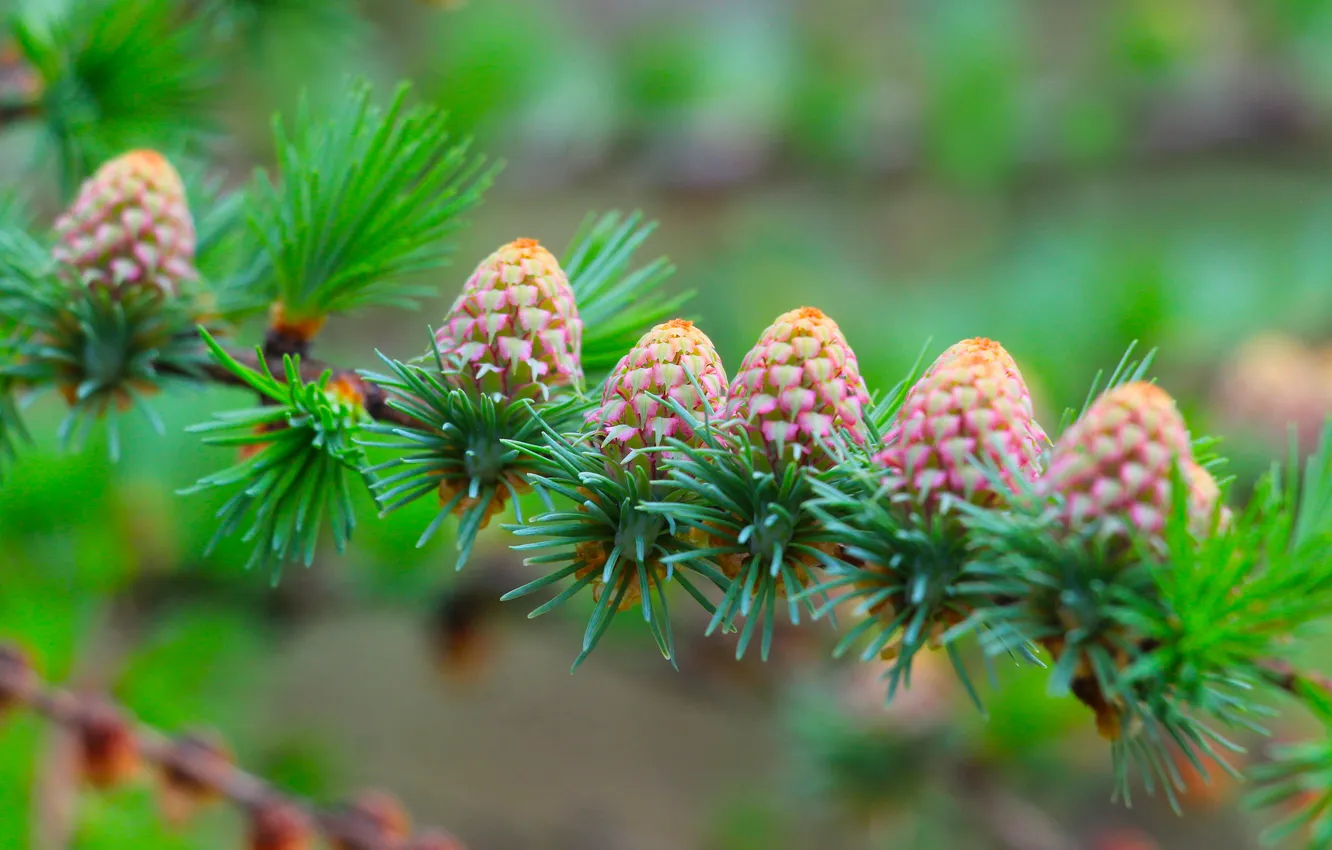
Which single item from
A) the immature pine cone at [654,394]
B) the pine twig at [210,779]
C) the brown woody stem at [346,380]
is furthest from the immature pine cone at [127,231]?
the pine twig at [210,779]

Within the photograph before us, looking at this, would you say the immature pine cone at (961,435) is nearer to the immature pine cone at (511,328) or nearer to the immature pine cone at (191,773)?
the immature pine cone at (511,328)

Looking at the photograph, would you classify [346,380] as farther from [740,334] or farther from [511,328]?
[740,334]

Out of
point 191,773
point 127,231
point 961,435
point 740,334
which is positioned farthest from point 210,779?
point 740,334

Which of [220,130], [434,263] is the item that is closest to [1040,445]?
[434,263]

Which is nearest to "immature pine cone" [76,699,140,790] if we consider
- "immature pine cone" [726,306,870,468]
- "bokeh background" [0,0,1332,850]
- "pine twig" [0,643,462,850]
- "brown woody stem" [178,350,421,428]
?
"pine twig" [0,643,462,850]

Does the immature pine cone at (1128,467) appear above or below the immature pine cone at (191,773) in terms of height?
above

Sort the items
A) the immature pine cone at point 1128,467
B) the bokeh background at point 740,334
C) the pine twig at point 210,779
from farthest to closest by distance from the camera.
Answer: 1. the bokeh background at point 740,334
2. the pine twig at point 210,779
3. the immature pine cone at point 1128,467
